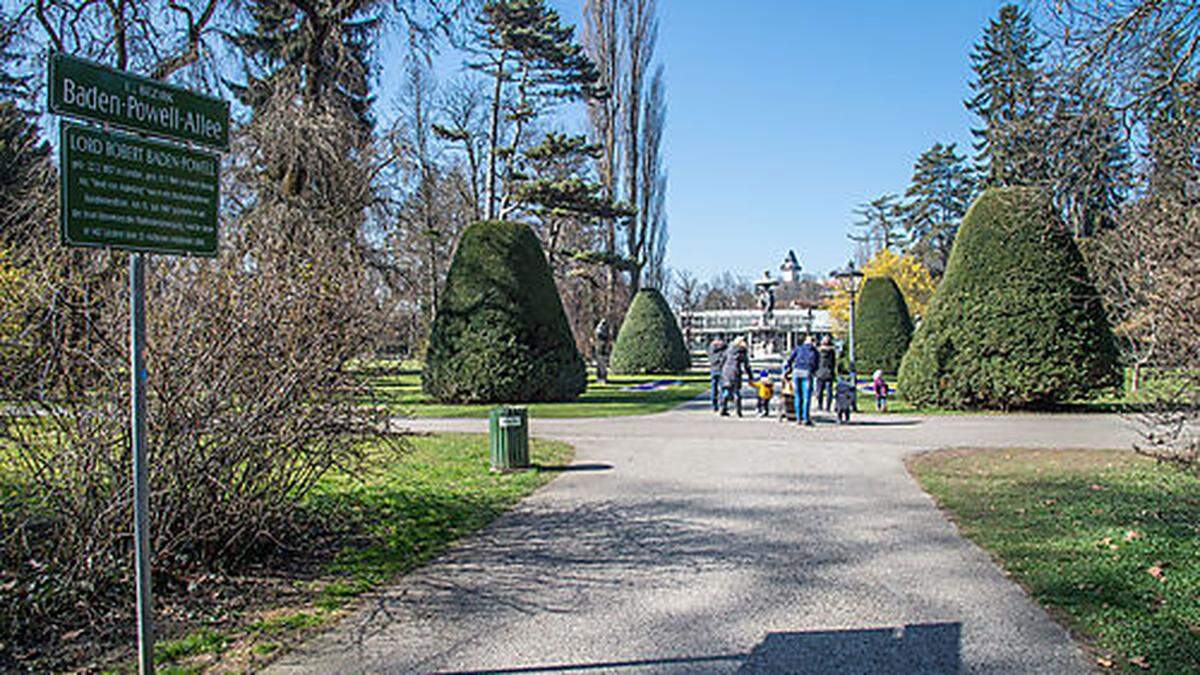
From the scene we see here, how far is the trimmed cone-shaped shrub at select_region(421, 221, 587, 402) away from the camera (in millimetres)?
19359

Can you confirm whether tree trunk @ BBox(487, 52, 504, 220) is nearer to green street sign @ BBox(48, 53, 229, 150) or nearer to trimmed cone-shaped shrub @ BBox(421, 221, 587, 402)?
trimmed cone-shaped shrub @ BBox(421, 221, 587, 402)

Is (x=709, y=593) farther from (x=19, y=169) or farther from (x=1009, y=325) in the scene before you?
(x=1009, y=325)

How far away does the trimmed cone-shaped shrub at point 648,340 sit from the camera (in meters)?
33.8

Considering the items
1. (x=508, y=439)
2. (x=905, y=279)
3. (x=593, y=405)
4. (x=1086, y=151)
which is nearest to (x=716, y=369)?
(x=593, y=405)

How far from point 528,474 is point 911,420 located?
29.7 ft

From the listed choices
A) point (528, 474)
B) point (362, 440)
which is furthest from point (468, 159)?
point (362, 440)

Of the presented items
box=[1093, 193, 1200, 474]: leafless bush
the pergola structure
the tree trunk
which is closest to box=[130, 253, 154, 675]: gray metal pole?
box=[1093, 193, 1200, 474]: leafless bush

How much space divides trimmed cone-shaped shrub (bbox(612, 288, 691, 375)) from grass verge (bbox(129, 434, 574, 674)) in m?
21.5

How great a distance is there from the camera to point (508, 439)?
10281 millimetres

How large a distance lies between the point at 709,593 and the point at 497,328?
1449cm

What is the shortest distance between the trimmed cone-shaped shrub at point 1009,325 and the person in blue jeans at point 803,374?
3709 mm

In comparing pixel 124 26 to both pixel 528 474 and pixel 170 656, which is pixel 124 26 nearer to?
pixel 528 474

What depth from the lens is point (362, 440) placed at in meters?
6.04

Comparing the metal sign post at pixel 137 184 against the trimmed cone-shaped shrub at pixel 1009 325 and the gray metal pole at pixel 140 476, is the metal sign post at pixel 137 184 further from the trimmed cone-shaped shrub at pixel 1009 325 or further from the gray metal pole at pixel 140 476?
the trimmed cone-shaped shrub at pixel 1009 325
